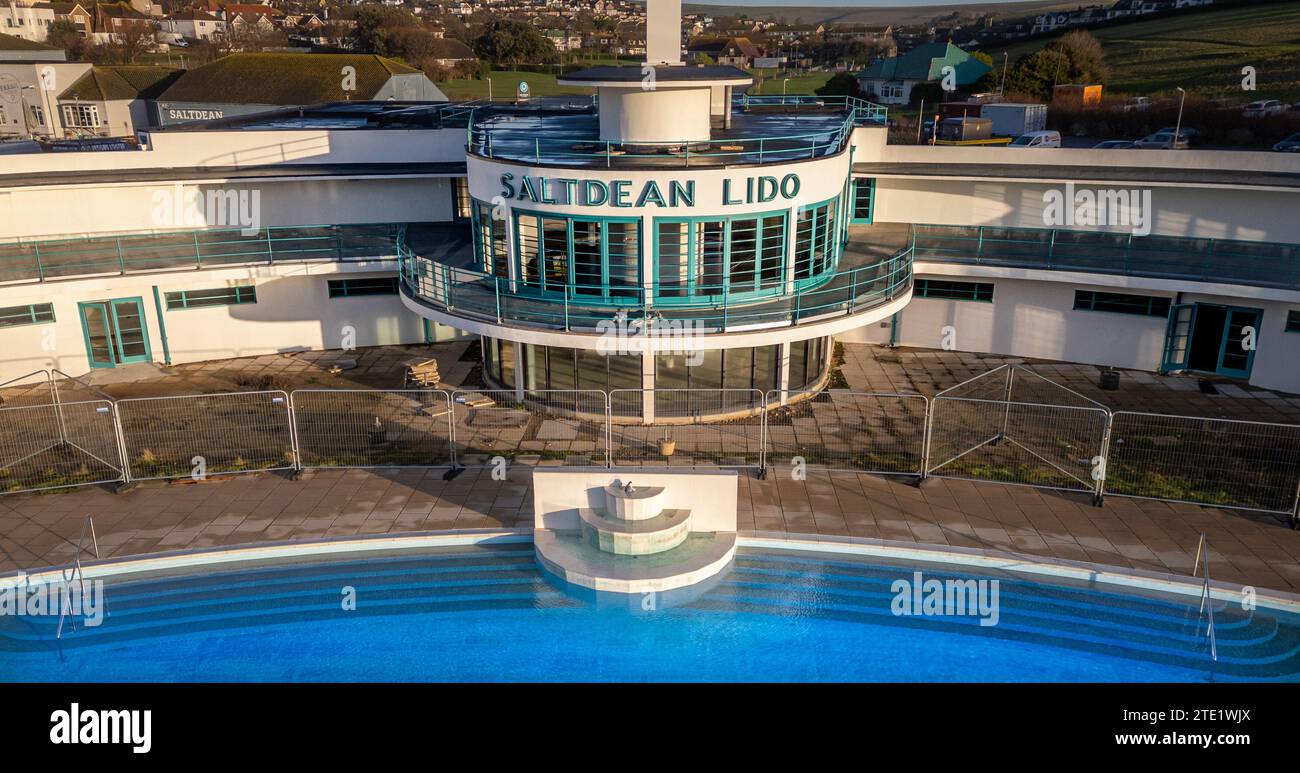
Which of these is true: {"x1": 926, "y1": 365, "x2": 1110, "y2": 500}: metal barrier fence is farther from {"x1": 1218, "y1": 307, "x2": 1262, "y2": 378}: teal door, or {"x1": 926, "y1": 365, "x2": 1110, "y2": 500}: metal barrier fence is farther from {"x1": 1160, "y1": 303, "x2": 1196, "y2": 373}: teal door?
→ {"x1": 1218, "y1": 307, "x2": 1262, "y2": 378}: teal door

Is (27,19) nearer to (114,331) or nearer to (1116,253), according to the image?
(114,331)

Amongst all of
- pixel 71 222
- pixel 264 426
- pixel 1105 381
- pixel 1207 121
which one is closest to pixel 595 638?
pixel 264 426

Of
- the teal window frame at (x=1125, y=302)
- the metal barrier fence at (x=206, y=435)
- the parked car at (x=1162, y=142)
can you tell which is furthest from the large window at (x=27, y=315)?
the parked car at (x=1162, y=142)

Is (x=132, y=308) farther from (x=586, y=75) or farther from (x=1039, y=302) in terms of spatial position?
(x=1039, y=302)

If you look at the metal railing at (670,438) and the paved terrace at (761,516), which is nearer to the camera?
the paved terrace at (761,516)

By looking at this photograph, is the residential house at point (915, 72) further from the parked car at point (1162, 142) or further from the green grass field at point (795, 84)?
the parked car at point (1162, 142)

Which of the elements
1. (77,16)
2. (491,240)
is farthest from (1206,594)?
(77,16)
